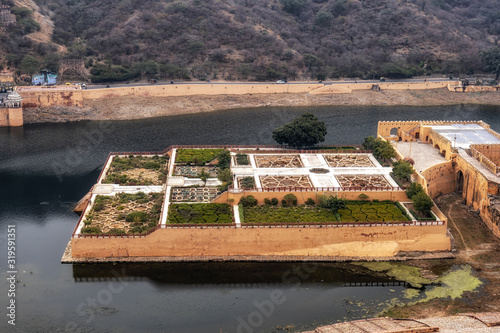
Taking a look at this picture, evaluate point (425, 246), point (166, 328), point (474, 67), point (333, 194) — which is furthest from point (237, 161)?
point (474, 67)

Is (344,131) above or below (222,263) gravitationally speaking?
above

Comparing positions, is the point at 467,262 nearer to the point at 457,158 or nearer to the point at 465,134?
the point at 457,158

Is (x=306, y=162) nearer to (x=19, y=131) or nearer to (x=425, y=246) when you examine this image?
(x=425, y=246)

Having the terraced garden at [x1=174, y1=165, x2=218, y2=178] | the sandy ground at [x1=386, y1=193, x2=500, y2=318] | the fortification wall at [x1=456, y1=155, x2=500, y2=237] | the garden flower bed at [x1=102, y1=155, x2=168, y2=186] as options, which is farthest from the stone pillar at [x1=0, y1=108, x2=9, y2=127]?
the fortification wall at [x1=456, y1=155, x2=500, y2=237]

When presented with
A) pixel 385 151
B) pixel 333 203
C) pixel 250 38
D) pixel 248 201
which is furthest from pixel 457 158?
pixel 250 38

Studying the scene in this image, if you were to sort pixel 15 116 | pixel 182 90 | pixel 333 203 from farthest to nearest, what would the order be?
1. pixel 182 90
2. pixel 15 116
3. pixel 333 203

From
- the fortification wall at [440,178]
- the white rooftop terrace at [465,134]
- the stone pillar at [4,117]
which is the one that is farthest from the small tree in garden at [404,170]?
the stone pillar at [4,117]

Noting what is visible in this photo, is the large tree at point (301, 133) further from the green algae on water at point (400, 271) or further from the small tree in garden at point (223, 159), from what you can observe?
the green algae on water at point (400, 271)
